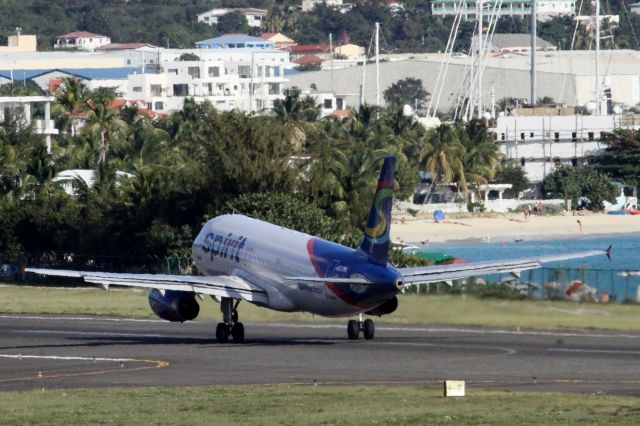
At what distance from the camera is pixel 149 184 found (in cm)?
10100

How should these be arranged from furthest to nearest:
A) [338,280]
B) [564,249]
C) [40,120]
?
[564,249], [40,120], [338,280]

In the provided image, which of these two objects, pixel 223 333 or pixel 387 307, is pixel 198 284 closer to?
pixel 223 333

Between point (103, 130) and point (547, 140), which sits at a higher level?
point (103, 130)

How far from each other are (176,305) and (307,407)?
727 inches

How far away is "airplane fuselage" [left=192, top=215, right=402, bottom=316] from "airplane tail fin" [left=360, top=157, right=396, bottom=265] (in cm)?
31

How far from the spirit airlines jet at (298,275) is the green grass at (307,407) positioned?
28.9ft

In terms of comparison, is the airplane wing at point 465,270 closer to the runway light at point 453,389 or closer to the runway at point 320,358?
the runway at point 320,358

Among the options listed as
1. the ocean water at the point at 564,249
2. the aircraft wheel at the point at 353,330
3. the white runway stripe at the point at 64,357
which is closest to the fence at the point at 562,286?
the aircraft wheel at the point at 353,330

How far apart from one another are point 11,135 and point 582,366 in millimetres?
85325

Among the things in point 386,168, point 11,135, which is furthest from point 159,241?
point 386,168

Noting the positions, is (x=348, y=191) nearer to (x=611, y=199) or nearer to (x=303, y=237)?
(x=303, y=237)

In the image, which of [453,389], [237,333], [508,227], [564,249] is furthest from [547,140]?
[453,389]

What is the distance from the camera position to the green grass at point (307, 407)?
35.9m

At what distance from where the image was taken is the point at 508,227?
166m
